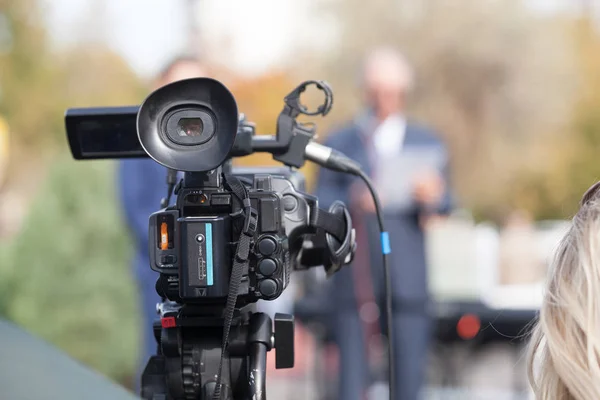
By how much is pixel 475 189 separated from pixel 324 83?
52.2 feet

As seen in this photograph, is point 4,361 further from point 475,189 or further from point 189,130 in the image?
point 475,189

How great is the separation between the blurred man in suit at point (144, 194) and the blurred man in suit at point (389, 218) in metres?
0.88

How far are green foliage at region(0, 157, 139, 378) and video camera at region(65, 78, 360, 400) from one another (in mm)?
4532

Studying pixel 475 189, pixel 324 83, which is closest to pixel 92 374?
pixel 324 83

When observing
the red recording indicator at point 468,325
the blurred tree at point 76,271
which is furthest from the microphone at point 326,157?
the red recording indicator at point 468,325

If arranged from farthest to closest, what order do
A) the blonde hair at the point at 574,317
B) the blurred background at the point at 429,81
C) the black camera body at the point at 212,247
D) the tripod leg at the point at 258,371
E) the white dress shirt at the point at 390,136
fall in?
the blurred background at the point at 429,81
the white dress shirt at the point at 390,136
the tripod leg at the point at 258,371
the black camera body at the point at 212,247
the blonde hair at the point at 574,317

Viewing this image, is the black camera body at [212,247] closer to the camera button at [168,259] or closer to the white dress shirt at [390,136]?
the camera button at [168,259]

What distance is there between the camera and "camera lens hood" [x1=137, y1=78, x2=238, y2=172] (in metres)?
2.00

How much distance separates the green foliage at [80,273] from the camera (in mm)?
6723

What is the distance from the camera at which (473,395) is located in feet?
23.4

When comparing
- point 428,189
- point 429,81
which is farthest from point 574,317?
point 429,81

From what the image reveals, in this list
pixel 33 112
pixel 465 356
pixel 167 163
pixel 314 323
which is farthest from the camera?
pixel 33 112

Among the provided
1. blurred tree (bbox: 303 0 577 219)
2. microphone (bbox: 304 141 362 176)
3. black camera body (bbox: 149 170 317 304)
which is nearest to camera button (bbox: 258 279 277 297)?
black camera body (bbox: 149 170 317 304)

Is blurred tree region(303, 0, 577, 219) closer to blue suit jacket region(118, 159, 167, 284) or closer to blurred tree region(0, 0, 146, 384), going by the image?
blurred tree region(0, 0, 146, 384)
